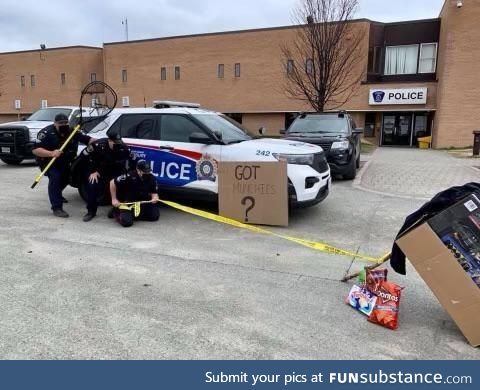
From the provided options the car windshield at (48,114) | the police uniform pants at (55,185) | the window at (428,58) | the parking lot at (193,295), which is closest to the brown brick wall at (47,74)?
the car windshield at (48,114)

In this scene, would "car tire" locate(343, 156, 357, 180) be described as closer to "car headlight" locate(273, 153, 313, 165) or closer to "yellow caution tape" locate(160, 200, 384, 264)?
"car headlight" locate(273, 153, 313, 165)

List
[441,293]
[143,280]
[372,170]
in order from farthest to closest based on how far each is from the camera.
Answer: [372,170], [143,280], [441,293]

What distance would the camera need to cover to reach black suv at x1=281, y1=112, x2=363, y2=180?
1064 centimetres

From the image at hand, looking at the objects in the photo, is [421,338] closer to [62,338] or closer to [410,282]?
[410,282]

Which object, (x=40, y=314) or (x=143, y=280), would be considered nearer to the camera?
(x=40, y=314)

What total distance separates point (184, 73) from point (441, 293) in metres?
31.7

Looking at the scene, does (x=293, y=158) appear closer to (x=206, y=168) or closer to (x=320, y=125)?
(x=206, y=168)

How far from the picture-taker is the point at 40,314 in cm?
361

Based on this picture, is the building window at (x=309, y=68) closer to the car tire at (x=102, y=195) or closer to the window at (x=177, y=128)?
the window at (x=177, y=128)

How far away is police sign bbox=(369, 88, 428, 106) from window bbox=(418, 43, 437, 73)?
215 cm

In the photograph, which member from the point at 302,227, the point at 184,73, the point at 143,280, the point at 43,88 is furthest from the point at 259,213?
the point at 43,88

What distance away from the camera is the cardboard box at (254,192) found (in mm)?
6363

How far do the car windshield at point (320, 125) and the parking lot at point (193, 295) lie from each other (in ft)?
16.4

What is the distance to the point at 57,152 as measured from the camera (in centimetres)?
673
